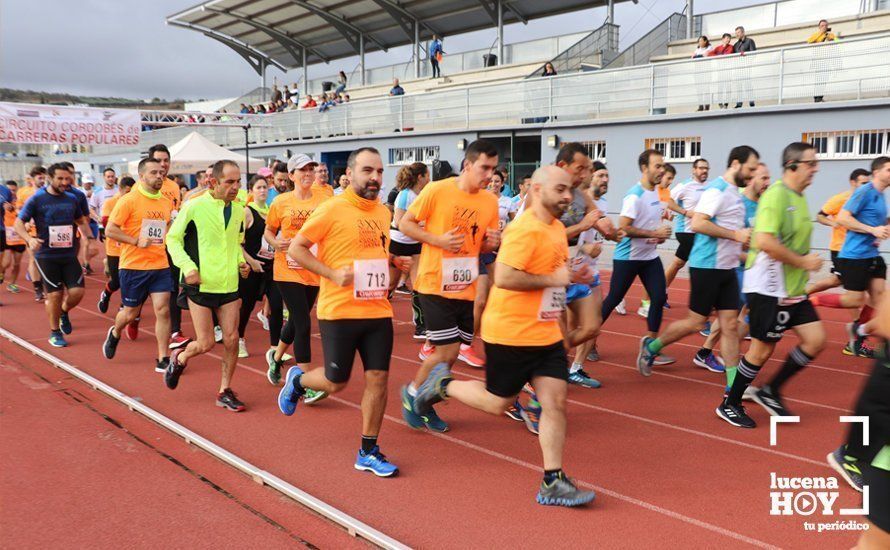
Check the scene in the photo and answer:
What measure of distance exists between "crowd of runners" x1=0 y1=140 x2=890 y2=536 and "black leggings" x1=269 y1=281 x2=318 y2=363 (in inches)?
0.8

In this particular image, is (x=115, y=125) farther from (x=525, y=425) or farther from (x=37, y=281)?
(x=525, y=425)

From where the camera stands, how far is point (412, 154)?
2475 cm

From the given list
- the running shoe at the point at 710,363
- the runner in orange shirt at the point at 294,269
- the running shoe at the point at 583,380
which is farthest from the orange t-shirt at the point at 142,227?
the running shoe at the point at 710,363

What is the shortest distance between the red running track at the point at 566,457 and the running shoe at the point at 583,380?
10cm

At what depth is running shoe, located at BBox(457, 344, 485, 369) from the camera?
7539 millimetres

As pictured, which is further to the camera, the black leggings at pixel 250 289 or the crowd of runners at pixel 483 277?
the black leggings at pixel 250 289

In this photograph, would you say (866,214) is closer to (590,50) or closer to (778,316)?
(778,316)

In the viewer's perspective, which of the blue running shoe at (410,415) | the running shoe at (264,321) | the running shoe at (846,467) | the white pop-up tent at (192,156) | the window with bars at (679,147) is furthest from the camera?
the white pop-up tent at (192,156)

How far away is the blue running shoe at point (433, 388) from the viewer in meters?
4.74

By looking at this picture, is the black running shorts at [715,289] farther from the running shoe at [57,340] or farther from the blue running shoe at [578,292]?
the running shoe at [57,340]

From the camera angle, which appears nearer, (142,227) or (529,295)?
(529,295)

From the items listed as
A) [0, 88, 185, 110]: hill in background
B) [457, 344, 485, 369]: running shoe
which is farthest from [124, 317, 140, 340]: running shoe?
[0, 88, 185, 110]: hill in background

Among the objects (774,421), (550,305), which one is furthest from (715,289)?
(550,305)

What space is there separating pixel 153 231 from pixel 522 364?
15.6 feet
